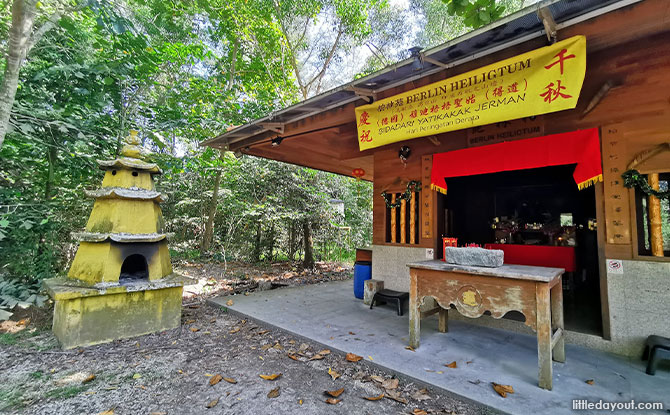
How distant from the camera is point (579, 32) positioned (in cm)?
227

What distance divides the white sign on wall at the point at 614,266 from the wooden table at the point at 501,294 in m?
0.60

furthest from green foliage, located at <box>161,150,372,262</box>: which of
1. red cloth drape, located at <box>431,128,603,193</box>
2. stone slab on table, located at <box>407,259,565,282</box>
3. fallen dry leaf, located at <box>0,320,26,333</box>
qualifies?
stone slab on table, located at <box>407,259,565,282</box>

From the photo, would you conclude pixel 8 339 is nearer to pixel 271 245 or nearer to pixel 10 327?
pixel 10 327

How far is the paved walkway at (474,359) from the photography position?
2.13 m

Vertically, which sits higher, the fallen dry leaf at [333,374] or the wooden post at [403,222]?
the wooden post at [403,222]

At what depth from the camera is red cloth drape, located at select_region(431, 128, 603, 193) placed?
306cm

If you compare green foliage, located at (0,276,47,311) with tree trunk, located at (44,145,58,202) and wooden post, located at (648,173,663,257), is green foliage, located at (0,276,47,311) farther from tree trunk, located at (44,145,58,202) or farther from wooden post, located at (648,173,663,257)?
wooden post, located at (648,173,663,257)

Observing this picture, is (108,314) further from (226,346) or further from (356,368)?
(356,368)

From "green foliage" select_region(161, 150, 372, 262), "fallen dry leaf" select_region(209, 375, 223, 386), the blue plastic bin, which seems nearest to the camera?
"fallen dry leaf" select_region(209, 375, 223, 386)

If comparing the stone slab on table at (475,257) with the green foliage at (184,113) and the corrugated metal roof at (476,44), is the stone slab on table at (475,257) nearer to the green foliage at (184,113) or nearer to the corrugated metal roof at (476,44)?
the corrugated metal roof at (476,44)

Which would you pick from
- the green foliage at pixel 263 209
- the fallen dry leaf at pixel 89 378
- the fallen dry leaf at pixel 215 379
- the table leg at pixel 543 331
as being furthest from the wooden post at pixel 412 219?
the fallen dry leaf at pixel 89 378

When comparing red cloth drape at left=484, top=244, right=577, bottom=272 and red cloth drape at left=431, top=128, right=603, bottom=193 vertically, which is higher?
red cloth drape at left=431, top=128, right=603, bottom=193

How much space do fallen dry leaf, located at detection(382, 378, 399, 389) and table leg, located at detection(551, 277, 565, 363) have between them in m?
1.64

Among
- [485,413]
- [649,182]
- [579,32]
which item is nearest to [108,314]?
[485,413]
